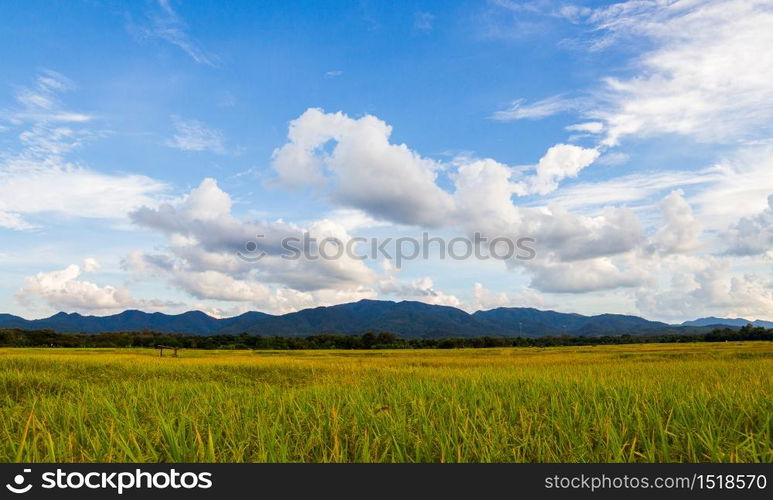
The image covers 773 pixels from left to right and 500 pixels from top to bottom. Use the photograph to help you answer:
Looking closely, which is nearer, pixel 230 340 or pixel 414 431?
pixel 414 431

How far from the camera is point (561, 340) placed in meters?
112

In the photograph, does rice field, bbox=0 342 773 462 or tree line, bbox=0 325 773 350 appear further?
tree line, bbox=0 325 773 350

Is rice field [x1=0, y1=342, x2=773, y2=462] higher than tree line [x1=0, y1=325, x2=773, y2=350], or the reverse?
rice field [x1=0, y1=342, x2=773, y2=462]

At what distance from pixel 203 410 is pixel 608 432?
14.3 ft

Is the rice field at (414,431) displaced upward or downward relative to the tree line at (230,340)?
upward

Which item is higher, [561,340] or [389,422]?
[389,422]

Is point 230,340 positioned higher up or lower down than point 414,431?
lower down

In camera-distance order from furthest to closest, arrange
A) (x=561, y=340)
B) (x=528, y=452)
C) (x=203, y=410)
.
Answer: (x=561, y=340) < (x=203, y=410) < (x=528, y=452)

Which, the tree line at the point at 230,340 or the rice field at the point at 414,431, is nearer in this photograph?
the rice field at the point at 414,431
